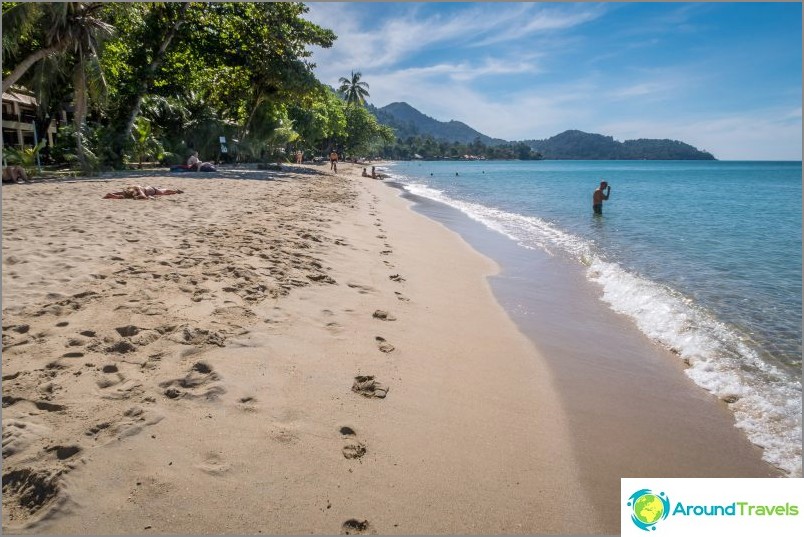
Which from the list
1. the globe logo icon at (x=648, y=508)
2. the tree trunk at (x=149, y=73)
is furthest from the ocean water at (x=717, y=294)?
the tree trunk at (x=149, y=73)

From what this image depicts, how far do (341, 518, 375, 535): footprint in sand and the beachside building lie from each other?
29047 mm

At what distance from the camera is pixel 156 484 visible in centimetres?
211

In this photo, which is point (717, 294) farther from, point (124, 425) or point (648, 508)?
point (124, 425)

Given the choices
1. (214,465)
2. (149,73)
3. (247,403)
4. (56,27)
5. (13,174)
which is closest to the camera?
(214,465)

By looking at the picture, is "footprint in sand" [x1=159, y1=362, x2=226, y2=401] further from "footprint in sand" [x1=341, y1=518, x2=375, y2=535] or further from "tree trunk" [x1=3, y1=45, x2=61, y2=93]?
"tree trunk" [x1=3, y1=45, x2=61, y2=93]

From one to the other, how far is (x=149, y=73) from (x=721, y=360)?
83.7ft

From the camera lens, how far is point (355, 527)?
81.5 inches

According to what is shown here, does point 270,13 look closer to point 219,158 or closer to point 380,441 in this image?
point 219,158

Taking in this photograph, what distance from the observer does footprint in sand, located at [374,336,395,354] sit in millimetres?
3916

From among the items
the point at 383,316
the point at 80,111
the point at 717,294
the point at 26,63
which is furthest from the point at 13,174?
the point at 717,294

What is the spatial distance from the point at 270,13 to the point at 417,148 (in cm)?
14978

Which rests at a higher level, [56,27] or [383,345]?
[56,27]

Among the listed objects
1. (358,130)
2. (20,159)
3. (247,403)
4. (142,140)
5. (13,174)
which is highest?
(358,130)

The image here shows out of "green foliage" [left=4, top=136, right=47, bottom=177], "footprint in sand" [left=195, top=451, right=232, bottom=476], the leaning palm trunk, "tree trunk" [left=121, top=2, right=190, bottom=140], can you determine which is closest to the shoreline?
"footprint in sand" [left=195, top=451, right=232, bottom=476]
